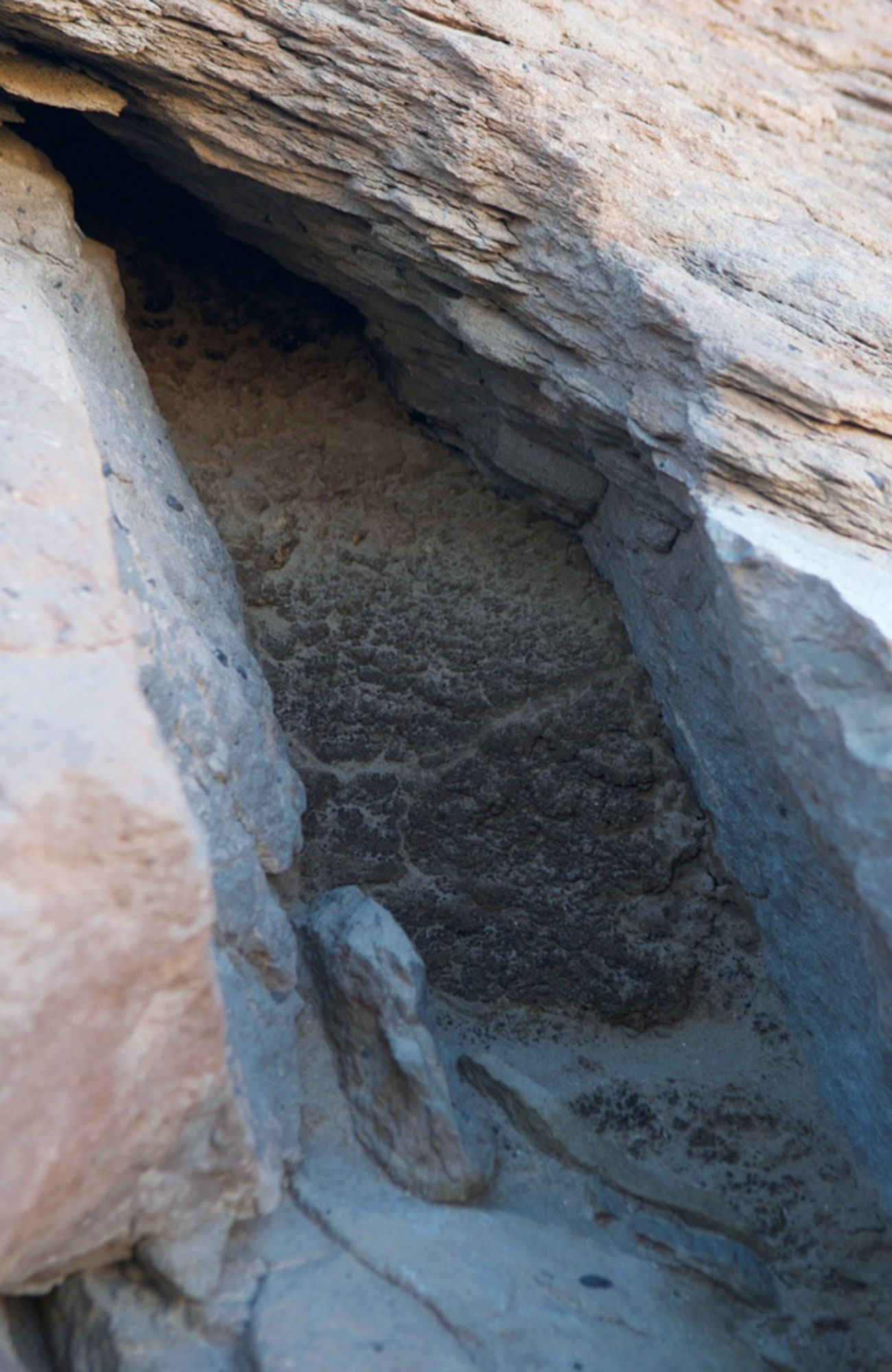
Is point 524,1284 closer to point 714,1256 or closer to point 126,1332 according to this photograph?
point 714,1256

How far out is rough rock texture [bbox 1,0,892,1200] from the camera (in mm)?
1715

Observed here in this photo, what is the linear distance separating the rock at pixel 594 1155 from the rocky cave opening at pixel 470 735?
0.04 metres

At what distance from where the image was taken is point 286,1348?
1.46 m

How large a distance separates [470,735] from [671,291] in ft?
3.04

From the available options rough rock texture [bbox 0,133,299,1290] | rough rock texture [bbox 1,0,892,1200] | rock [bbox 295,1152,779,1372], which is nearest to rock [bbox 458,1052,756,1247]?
rock [bbox 295,1152,779,1372]

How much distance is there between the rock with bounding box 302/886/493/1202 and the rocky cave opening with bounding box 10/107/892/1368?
0.17 metres

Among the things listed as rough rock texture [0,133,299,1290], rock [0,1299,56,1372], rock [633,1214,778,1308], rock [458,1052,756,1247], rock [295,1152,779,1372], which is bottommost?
rock [0,1299,56,1372]

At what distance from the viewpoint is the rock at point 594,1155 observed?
1.92 metres

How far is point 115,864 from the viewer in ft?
4.06

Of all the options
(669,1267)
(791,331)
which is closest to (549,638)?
(791,331)

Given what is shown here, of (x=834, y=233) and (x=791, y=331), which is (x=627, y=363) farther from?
(x=834, y=233)

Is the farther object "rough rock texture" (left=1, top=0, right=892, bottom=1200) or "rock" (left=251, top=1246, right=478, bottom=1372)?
"rough rock texture" (left=1, top=0, right=892, bottom=1200)

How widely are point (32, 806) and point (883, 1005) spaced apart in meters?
1.18

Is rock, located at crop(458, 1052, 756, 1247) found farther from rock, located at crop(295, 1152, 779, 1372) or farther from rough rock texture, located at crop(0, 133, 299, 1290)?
rough rock texture, located at crop(0, 133, 299, 1290)
